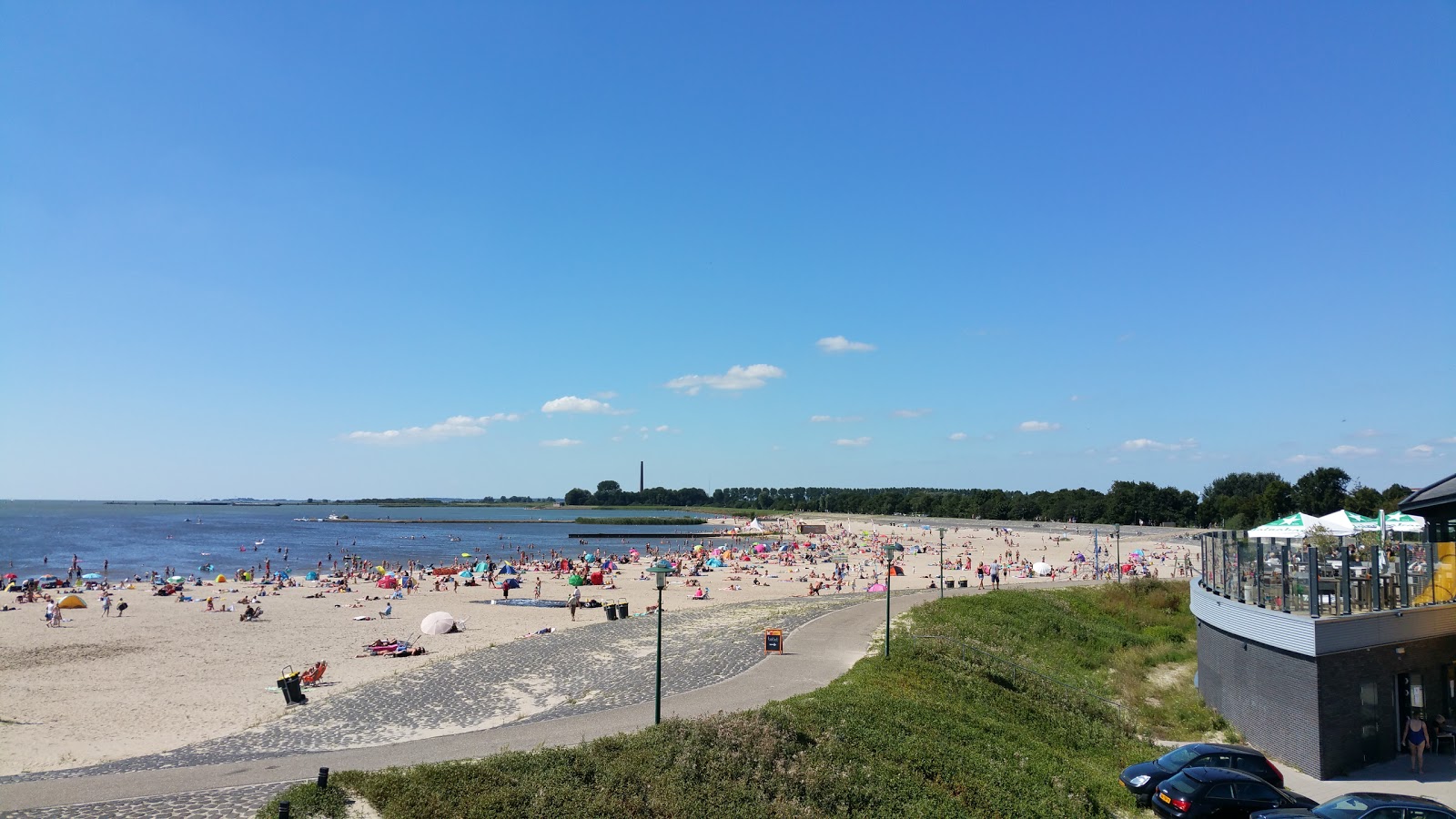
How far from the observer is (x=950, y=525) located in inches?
5143

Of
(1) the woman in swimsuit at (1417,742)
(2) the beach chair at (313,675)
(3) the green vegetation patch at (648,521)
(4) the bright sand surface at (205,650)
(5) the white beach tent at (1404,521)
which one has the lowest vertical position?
(3) the green vegetation patch at (648,521)

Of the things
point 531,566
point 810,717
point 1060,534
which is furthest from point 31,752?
point 1060,534

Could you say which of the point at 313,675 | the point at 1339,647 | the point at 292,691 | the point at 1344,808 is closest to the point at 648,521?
the point at 313,675

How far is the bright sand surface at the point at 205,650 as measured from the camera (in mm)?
21578

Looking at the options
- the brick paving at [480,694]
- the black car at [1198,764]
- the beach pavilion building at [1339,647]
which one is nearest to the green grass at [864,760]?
the black car at [1198,764]

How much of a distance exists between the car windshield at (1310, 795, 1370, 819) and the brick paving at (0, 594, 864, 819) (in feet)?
44.3

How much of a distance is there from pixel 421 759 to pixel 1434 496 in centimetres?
3061

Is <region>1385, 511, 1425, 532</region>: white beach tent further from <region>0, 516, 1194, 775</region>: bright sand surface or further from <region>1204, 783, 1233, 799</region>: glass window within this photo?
<region>0, 516, 1194, 775</region>: bright sand surface

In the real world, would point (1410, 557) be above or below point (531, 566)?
above

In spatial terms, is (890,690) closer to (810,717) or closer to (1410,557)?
(810,717)

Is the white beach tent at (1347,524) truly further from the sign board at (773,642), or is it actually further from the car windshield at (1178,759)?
the sign board at (773,642)

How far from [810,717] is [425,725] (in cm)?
1037

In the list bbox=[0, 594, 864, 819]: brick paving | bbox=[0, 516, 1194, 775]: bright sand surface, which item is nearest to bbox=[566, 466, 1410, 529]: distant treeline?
bbox=[0, 516, 1194, 775]: bright sand surface

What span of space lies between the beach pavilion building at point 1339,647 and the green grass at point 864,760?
9.50ft
